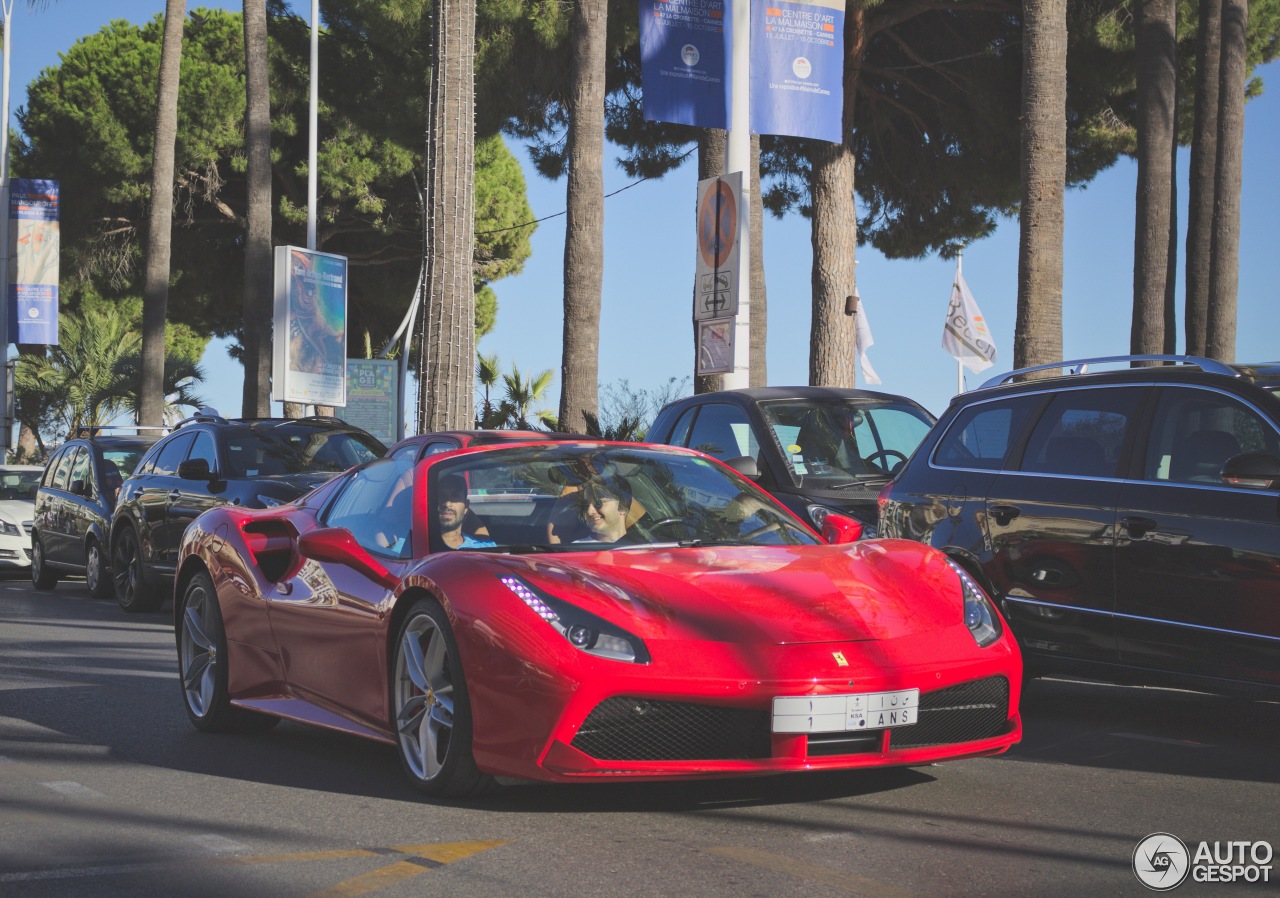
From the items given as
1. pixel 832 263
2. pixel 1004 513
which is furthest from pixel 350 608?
pixel 832 263

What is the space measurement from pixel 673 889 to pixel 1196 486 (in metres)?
3.47

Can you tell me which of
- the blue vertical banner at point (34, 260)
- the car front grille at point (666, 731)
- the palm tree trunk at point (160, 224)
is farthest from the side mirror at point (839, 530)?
the blue vertical banner at point (34, 260)

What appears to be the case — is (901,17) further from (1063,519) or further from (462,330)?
(1063,519)

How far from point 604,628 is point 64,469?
1468cm

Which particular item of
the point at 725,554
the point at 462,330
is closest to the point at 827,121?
the point at 462,330

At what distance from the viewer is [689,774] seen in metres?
5.22

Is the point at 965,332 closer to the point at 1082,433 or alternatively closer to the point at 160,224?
the point at 160,224

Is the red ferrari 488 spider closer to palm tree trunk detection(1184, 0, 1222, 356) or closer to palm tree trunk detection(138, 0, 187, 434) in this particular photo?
palm tree trunk detection(1184, 0, 1222, 356)

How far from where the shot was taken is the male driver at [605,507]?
20.8 ft

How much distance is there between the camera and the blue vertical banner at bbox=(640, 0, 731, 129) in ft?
49.8

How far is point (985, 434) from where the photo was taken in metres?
8.34

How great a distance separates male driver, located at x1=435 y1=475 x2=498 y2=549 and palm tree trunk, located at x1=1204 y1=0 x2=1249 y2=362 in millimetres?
19777

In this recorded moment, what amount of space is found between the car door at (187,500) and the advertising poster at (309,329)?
12.7 metres

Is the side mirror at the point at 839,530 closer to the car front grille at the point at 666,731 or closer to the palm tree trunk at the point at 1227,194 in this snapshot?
the car front grille at the point at 666,731
